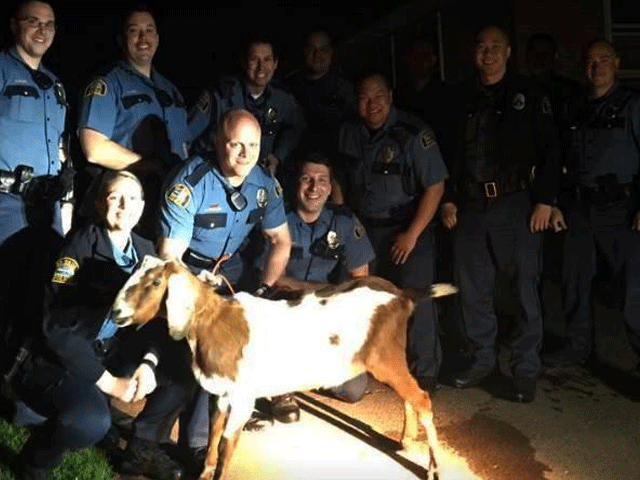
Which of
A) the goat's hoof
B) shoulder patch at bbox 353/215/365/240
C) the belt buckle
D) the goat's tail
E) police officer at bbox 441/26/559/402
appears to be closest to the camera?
the goat's tail

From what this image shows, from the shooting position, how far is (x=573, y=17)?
9953 millimetres

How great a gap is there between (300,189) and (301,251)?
0.41 meters

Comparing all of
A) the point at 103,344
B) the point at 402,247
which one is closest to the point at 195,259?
the point at 103,344

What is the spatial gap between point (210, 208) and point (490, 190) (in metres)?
2.08

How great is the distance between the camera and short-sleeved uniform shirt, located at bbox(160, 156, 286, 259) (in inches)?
161

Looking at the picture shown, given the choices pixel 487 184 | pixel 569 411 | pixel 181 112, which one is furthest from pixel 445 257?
pixel 181 112

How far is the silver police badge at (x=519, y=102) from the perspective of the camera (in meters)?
5.04

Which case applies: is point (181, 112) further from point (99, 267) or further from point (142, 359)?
point (142, 359)

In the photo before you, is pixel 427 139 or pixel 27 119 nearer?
pixel 27 119

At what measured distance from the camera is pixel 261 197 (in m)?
4.36

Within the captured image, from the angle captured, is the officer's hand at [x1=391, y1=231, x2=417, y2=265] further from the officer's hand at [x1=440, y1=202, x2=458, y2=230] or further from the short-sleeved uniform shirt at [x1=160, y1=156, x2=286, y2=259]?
the short-sleeved uniform shirt at [x1=160, y1=156, x2=286, y2=259]

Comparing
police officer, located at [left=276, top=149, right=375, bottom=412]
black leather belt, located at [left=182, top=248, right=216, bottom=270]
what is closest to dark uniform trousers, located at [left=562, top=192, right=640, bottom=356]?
police officer, located at [left=276, top=149, right=375, bottom=412]

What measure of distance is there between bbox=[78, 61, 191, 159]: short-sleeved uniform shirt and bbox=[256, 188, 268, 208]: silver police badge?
856 millimetres

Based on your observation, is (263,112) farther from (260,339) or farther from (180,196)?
(260,339)
